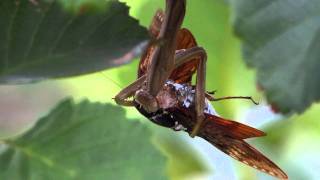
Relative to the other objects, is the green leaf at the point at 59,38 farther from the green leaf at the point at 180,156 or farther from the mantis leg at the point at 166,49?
the green leaf at the point at 180,156

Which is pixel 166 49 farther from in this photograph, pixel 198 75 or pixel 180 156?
pixel 180 156

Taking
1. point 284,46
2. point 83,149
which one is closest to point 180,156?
point 83,149

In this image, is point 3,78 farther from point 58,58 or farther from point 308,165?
point 308,165

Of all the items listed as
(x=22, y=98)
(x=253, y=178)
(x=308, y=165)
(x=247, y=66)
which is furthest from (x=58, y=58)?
(x=22, y=98)

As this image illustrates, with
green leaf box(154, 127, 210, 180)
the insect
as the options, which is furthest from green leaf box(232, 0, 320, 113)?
green leaf box(154, 127, 210, 180)

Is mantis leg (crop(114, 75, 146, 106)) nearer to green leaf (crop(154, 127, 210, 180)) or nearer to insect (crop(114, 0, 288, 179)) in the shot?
insect (crop(114, 0, 288, 179))

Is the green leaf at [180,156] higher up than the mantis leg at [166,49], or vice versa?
the mantis leg at [166,49]

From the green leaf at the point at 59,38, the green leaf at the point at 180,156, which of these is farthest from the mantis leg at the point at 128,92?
the green leaf at the point at 180,156
